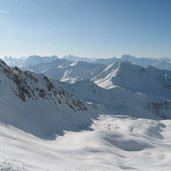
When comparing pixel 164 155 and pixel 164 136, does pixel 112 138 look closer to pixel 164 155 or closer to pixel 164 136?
pixel 164 155

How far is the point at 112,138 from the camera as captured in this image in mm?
52938

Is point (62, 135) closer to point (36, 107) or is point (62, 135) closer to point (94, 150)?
point (36, 107)

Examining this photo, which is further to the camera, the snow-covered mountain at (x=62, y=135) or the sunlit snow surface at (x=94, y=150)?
the snow-covered mountain at (x=62, y=135)

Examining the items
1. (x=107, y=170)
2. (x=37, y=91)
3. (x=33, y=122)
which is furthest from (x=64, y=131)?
(x=107, y=170)

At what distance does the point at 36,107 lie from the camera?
63188 mm

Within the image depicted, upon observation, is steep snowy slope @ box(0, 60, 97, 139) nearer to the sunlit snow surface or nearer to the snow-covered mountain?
the snow-covered mountain

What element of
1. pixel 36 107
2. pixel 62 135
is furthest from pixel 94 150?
pixel 36 107

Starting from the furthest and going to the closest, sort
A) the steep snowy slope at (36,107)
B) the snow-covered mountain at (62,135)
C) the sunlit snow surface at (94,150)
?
the steep snowy slope at (36,107) → the snow-covered mountain at (62,135) → the sunlit snow surface at (94,150)

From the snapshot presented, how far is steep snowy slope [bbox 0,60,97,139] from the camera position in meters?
52.0

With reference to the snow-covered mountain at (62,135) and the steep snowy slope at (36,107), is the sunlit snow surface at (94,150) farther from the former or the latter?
the steep snowy slope at (36,107)

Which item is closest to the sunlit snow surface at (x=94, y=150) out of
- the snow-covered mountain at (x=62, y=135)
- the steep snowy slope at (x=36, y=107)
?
the snow-covered mountain at (x=62, y=135)

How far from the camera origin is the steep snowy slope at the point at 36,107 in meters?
52.0

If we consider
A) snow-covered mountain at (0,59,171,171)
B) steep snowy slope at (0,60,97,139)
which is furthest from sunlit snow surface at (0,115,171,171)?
steep snowy slope at (0,60,97,139)

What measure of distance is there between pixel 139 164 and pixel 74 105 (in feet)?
139
